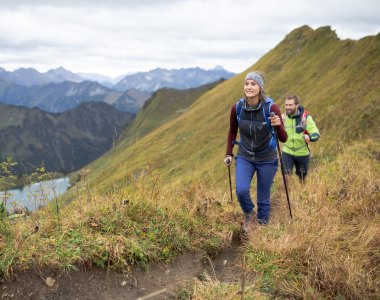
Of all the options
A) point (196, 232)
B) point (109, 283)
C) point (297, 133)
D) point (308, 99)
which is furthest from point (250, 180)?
point (308, 99)

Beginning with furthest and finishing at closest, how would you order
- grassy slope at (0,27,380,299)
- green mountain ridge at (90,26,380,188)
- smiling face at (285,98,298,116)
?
green mountain ridge at (90,26,380,188), smiling face at (285,98,298,116), grassy slope at (0,27,380,299)

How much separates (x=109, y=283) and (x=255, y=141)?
3278 millimetres

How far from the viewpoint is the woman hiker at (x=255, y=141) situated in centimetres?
611

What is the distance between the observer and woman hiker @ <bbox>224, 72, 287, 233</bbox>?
20.0 ft

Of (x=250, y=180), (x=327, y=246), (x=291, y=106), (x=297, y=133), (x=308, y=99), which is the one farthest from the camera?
(x=308, y=99)

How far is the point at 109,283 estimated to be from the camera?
484 cm

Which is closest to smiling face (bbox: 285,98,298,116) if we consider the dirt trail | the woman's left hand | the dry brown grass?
the dry brown grass

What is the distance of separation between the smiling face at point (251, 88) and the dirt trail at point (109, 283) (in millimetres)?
2667

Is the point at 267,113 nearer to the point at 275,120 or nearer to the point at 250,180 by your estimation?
the point at 275,120

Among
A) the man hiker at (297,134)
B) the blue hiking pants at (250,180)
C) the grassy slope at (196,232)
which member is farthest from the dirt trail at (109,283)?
the man hiker at (297,134)

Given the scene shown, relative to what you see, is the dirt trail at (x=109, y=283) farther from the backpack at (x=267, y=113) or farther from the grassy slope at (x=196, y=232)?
the backpack at (x=267, y=113)

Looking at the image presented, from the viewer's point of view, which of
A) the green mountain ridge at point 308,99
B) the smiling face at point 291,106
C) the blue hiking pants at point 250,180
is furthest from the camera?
the green mountain ridge at point 308,99

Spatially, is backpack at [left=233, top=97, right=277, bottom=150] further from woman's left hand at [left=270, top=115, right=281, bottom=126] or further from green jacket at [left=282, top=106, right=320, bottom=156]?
green jacket at [left=282, top=106, right=320, bottom=156]

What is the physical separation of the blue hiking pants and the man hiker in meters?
2.92
